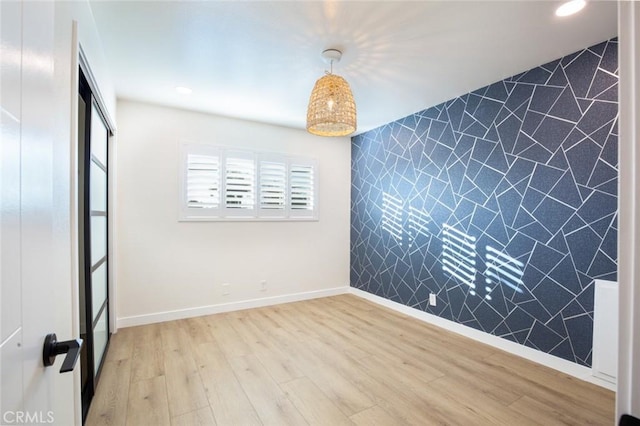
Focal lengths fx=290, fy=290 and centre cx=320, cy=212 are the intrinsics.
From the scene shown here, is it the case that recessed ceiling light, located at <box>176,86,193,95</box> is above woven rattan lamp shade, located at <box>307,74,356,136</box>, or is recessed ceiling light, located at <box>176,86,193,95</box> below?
above

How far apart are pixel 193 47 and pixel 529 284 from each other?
11.8ft

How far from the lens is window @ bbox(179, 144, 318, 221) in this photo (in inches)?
148

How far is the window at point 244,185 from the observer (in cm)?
375

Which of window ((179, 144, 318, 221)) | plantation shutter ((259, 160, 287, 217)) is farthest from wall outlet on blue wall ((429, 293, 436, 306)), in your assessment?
plantation shutter ((259, 160, 287, 217))

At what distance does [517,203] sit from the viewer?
9.11 ft

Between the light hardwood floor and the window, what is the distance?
150cm

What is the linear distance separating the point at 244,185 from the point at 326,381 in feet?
8.87

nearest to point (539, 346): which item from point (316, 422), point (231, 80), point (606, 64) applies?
point (316, 422)

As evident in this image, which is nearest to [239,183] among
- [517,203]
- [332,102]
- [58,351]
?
[332,102]

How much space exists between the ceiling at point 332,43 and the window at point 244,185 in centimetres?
87

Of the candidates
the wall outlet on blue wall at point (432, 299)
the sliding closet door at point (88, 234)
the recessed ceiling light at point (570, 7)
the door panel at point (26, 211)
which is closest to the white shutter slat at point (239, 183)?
the sliding closet door at point (88, 234)

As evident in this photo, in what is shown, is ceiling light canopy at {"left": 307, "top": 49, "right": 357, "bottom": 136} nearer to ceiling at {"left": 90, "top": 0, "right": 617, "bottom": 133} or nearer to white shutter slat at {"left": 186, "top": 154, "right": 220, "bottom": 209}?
ceiling at {"left": 90, "top": 0, "right": 617, "bottom": 133}

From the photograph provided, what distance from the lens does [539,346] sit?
8.57ft

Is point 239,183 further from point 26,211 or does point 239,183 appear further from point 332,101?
point 26,211
